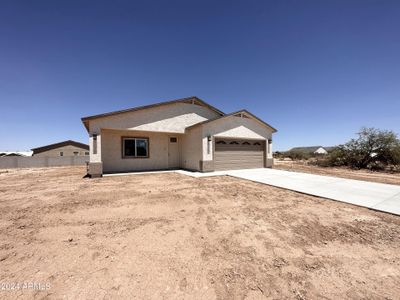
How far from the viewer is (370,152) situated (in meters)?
16.5

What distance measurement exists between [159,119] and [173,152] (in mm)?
3091

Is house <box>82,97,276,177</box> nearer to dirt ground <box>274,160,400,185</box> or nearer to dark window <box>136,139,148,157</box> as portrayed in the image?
dark window <box>136,139,148,157</box>

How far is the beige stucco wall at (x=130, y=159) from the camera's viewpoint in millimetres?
11688

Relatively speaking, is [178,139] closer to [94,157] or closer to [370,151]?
[94,157]

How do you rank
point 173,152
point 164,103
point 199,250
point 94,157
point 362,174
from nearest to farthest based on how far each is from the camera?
point 199,250
point 94,157
point 164,103
point 362,174
point 173,152

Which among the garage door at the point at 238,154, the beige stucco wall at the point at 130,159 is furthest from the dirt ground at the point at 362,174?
the beige stucco wall at the point at 130,159

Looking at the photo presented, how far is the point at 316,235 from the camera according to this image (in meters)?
3.42

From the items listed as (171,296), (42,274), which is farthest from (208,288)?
(42,274)

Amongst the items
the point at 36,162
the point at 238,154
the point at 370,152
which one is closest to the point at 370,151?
the point at 370,152

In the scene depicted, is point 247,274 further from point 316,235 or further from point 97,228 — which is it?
point 97,228

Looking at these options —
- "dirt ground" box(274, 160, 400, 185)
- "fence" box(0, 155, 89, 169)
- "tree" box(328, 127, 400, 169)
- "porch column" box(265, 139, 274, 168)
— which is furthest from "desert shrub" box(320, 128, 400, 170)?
"fence" box(0, 155, 89, 169)

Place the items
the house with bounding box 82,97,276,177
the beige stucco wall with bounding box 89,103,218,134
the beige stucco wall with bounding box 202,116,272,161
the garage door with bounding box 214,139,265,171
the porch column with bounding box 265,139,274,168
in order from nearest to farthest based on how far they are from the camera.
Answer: the beige stucco wall with bounding box 89,103,218,134 → the house with bounding box 82,97,276,177 → the beige stucco wall with bounding box 202,116,272,161 → the garage door with bounding box 214,139,265,171 → the porch column with bounding box 265,139,274,168

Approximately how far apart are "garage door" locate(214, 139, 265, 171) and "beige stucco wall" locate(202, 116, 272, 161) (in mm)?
461

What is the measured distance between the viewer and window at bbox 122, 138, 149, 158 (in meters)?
12.1
